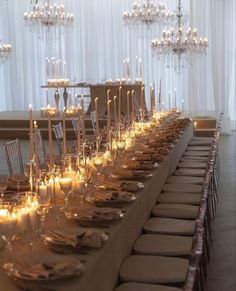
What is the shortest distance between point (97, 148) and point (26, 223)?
2.94m

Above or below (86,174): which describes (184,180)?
below

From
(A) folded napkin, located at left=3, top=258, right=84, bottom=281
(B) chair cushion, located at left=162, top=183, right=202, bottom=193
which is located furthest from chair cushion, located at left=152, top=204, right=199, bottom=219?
(A) folded napkin, located at left=3, top=258, right=84, bottom=281

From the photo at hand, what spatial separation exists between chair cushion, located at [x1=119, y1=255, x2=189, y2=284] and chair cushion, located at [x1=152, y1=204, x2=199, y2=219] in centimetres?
113

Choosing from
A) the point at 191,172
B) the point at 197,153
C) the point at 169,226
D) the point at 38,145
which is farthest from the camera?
the point at 197,153

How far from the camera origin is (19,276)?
247cm

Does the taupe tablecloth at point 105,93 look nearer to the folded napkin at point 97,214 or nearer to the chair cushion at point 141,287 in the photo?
the folded napkin at point 97,214


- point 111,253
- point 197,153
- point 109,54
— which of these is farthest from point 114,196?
point 109,54

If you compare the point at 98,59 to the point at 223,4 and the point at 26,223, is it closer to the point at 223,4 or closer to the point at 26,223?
the point at 223,4

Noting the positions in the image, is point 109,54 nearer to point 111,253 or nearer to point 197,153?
point 197,153

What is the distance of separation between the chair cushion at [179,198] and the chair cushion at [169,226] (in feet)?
2.17

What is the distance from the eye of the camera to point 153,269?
11.8 ft

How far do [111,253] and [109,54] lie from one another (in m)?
14.2

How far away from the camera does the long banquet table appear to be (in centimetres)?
259

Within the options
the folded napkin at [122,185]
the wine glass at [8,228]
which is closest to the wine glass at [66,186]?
the folded napkin at [122,185]
